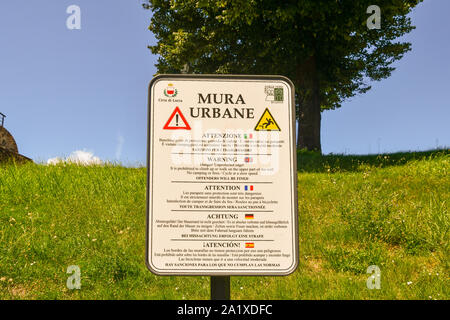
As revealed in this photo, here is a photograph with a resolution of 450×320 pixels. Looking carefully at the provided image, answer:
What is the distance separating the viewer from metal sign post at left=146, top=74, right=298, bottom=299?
9.93 feet

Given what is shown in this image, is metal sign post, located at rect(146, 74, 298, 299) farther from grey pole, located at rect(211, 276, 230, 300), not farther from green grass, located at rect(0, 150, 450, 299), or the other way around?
green grass, located at rect(0, 150, 450, 299)

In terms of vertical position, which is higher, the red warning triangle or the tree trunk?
the tree trunk

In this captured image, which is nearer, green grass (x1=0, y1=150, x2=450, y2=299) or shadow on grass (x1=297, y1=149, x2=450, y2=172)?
green grass (x1=0, y1=150, x2=450, y2=299)

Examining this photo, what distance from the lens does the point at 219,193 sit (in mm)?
3051

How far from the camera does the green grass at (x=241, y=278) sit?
16.5ft

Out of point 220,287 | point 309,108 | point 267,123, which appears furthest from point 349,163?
point 220,287

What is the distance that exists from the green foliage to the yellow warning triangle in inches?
512

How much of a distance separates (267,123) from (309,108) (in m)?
16.1

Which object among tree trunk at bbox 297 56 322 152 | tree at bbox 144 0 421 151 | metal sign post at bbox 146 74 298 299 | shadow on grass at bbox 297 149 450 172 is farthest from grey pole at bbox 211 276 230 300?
tree trunk at bbox 297 56 322 152

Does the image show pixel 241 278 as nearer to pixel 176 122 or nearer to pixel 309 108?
pixel 176 122

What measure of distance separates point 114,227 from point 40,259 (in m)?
1.50

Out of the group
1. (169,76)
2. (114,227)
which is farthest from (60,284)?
(169,76)

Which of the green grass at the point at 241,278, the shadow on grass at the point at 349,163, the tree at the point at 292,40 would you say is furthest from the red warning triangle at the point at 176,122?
the tree at the point at 292,40
